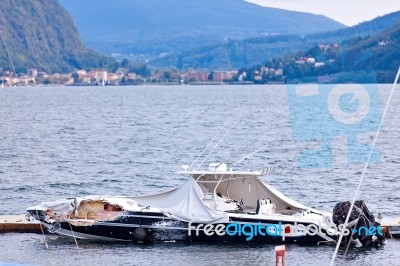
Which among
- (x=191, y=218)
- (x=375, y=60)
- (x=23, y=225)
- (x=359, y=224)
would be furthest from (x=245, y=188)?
(x=375, y=60)

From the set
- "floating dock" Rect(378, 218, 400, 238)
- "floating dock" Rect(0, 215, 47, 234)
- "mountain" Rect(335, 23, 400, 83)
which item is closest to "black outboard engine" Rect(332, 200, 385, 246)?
"floating dock" Rect(378, 218, 400, 238)

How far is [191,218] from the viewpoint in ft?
101

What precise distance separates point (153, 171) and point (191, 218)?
955 inches

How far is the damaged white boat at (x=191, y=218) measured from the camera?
3055 cm

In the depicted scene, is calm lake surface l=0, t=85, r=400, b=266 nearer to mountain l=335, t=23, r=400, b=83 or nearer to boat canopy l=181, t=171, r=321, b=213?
boat canopy l=181, t=171, r=321, b=213

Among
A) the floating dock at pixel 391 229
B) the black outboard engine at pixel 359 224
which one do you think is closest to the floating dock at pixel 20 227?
the black outboard engine at pixel 359 224

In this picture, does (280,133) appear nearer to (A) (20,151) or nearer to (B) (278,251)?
(A) (20,151)

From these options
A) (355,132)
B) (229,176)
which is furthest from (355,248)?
(355,132)

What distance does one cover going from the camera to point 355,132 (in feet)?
293

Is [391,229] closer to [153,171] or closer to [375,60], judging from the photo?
[153,171]

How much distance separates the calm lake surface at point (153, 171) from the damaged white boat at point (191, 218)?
378 millimetres

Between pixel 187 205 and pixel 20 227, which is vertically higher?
pixel 187 205

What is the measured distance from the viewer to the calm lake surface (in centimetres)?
2969

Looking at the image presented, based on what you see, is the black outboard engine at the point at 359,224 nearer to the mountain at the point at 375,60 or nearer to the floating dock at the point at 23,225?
the floating dock at the point at 23,225
